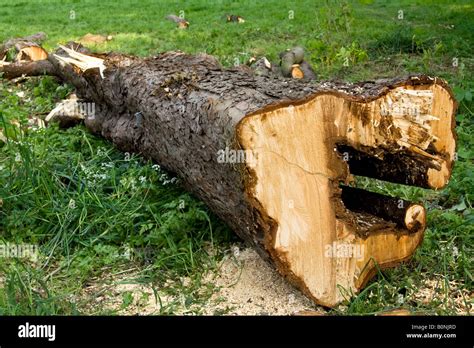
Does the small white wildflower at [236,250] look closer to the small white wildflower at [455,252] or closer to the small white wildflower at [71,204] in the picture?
the small white wildflower at [71,204]

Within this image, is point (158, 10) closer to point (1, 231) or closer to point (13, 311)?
point (1, 231)

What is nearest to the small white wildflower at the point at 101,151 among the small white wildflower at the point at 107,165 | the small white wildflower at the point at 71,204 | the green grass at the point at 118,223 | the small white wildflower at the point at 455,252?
the green grass at the point at 118,223

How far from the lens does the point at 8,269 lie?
160 inches

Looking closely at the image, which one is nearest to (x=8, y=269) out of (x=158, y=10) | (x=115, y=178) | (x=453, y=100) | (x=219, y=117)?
(x=115, y=178)

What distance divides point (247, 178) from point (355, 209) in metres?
1.06

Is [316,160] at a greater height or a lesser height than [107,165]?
greater

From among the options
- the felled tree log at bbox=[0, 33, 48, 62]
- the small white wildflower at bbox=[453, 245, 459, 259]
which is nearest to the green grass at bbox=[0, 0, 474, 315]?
the small white wildflower at bbox=[453, 245, 459, 259]

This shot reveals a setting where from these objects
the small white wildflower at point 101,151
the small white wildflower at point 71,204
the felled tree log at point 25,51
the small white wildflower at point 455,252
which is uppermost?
the felled tree log at point 25,51

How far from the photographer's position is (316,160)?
361 centimetres

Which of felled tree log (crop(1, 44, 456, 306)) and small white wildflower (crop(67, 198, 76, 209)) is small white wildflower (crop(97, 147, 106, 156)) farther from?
felled tree log (crop(1, 44, 456, 306))

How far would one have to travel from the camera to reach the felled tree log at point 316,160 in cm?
352

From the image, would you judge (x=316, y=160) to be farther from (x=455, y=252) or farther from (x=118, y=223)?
(x=118, y=223)

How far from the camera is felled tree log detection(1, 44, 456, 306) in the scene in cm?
352

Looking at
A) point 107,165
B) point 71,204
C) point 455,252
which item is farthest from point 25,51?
point 455,252
